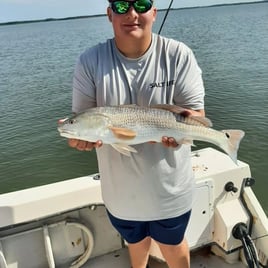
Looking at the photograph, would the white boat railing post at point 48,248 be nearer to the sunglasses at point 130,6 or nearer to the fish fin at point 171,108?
the fish fin at point 171,108

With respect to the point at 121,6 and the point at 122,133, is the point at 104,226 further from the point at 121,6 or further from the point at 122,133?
the point at 121,6

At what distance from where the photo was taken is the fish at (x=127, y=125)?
2.17m

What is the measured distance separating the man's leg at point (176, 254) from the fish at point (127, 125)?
2.66 ft

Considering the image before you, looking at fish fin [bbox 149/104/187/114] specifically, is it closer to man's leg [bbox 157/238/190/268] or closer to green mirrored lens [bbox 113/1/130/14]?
green mirrored lens [bbox 113/1/130/14]


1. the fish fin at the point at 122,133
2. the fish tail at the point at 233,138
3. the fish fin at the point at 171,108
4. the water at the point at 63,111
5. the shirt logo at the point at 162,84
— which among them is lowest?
the water at the point at 63,111

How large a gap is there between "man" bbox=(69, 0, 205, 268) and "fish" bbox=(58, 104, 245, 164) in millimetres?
61

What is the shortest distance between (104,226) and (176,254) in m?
0.84

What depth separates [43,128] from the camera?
10.8 m

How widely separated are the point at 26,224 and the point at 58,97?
1093 centimetres

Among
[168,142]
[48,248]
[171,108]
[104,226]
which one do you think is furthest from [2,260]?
[171,108]

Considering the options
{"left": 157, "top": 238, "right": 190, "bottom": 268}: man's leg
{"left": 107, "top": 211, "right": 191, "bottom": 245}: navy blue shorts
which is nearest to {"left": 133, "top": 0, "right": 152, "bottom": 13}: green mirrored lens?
{"left": 107, "top": 211, "right": 191, "bottom": 245}: navy blue shorts

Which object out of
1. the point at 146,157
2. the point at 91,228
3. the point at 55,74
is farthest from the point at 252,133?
the point at 55,74

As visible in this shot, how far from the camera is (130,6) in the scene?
2.12 metres

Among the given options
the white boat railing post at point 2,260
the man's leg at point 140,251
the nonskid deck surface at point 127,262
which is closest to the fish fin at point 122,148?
the man's leg at point 140,251
